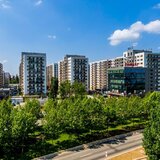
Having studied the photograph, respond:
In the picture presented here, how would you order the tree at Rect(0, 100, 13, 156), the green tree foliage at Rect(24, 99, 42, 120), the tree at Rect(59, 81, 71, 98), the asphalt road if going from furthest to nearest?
the tree at Rect(59, 81, 71, 98)
the green tree foliage at Rect(24, 99, 42, 120)
the asphalt road
the tree at Rect(0, 100, 13, 156)

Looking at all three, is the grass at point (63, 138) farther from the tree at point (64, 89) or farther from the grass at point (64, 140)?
the tree at point (64, 89)

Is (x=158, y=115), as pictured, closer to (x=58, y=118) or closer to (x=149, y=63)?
(x=58, y=118)

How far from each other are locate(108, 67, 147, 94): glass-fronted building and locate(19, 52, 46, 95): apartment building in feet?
142

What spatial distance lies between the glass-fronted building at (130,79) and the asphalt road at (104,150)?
237ft

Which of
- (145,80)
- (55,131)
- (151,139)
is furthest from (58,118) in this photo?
(145,80)

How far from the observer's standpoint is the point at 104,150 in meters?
53.6

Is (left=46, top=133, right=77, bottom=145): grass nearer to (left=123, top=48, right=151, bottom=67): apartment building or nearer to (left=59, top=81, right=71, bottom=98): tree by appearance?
(left=59, top=81, right=71, bottom=98): tree

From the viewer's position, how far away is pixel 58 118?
185ft

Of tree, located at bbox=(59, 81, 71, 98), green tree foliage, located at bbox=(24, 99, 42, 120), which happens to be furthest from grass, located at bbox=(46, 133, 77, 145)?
tree, located at bbox=(59, 81, 71, 98)

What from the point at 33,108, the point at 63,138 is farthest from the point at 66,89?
the point at 63,138

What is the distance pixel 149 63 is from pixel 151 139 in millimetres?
115050

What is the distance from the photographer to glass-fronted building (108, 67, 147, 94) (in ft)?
436

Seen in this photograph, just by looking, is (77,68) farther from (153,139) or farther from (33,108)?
(153,139)

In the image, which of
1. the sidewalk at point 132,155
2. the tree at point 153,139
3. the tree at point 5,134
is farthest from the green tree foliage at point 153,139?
the tree at point 5,134
